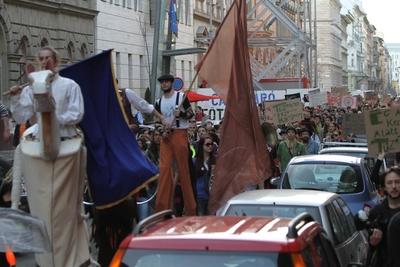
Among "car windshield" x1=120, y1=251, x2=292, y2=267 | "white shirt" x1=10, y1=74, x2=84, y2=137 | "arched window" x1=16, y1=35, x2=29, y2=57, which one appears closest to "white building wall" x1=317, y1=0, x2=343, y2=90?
"arched window" x1=16, y1=35, x2=29, y2=57

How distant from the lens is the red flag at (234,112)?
40.9 feet

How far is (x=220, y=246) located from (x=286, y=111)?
19380mm

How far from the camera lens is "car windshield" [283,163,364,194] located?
44.4 ft

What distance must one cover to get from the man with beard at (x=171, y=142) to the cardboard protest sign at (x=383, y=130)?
311 centimetres

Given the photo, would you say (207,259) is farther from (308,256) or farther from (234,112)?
(234,112)

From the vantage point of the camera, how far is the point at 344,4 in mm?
162875

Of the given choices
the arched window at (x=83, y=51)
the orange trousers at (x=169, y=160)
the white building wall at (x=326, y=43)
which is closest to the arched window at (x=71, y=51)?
the arched window at (x=83, y=51)

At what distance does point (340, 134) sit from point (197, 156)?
12763mm

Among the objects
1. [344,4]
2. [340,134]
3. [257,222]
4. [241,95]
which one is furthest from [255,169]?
[344,4]

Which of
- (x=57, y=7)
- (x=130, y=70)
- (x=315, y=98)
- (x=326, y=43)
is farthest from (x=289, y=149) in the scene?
(x=326, y=43)

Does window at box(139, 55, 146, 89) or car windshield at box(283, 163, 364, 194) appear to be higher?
window at box(139, 55, 146, 89)

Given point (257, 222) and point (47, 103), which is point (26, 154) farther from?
point (257, 222)

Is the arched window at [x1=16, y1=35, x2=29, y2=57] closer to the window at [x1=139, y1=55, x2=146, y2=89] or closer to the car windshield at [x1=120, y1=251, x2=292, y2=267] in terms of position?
the window at [x1=139, y1=55, x2=146, y2=89]

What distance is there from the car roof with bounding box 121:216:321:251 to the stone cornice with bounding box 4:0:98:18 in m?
28.0
